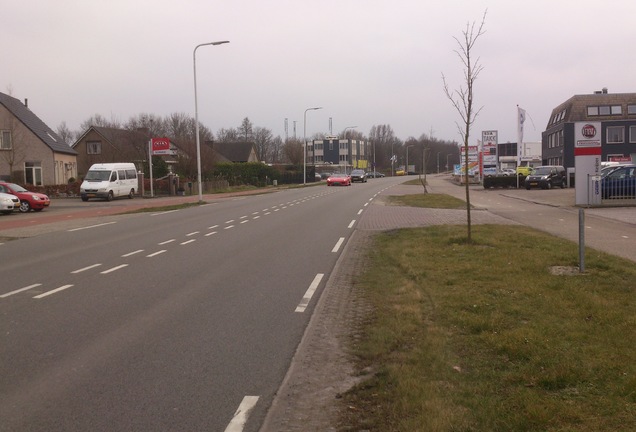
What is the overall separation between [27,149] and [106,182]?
14.5 m

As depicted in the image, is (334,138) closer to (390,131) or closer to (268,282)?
(390,131)

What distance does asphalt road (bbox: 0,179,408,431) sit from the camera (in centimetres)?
449

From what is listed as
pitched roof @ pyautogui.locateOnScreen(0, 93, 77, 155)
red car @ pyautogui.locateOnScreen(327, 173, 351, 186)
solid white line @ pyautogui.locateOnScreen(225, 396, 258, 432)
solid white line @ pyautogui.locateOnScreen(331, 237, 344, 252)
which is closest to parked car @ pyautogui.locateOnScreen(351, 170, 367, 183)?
red car @ pyautogui.locateOnScreen(327, 173, 351, 186)

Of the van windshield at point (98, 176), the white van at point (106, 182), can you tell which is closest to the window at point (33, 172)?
the white van at point (106, 182)

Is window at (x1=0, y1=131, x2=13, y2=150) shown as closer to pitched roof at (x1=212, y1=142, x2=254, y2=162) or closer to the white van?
the white van

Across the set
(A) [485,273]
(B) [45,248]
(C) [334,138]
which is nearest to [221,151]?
(C) [334,138]

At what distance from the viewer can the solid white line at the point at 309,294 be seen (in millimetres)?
7793

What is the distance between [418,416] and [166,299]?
16.5 feet

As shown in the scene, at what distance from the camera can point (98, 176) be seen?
125ft

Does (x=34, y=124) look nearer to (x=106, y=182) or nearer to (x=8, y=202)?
(x=106, y=182)

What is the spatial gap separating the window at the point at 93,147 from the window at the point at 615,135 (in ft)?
179

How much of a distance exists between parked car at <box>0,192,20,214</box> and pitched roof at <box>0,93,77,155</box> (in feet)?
70.7

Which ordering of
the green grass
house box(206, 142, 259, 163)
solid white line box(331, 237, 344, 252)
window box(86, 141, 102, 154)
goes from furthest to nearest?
house box(206, 142, 259, 163)
window box(86, 141, 102, 154)
solid white line box(331, 237, 344, 252)
the green grass

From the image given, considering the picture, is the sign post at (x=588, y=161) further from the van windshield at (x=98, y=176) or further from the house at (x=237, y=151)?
the house at (x=237, y=151)
